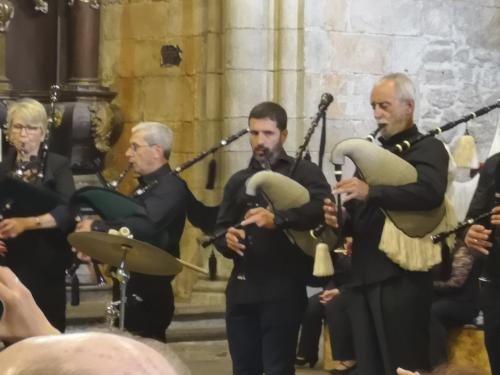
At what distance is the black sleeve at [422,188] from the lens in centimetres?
467

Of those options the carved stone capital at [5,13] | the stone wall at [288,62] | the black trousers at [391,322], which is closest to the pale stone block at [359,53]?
the stone wall at [288,62]

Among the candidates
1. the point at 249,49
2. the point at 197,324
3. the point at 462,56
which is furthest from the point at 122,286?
the point at 462,56

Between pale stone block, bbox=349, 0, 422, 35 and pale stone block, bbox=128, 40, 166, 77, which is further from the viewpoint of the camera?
pale stone block, bbox=128, 40, 166, 77

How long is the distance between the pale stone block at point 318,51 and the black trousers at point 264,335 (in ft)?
10.8

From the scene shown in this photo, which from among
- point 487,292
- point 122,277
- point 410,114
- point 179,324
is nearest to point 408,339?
point 487,292

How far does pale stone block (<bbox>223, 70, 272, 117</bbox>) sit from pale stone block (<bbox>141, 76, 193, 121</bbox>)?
564 millimetres

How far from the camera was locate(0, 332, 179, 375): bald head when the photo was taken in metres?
1.03

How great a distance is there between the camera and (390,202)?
15.3 ft

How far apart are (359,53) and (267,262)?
3579 mm

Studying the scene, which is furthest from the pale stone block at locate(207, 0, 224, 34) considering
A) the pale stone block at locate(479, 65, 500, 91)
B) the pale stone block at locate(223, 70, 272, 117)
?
the pale stone block at locate(479, 65, 500, 91)

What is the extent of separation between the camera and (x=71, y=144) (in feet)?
27.9

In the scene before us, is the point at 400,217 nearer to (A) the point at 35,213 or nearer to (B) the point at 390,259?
(B) the point at 390,259

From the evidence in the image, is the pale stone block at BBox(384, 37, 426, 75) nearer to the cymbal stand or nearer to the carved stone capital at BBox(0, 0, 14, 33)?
the carved stone capital at BBox(0, 0, 14, 33)

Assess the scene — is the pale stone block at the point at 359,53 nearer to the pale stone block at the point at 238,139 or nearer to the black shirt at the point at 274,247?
the pale stone block at the point at 238,139
